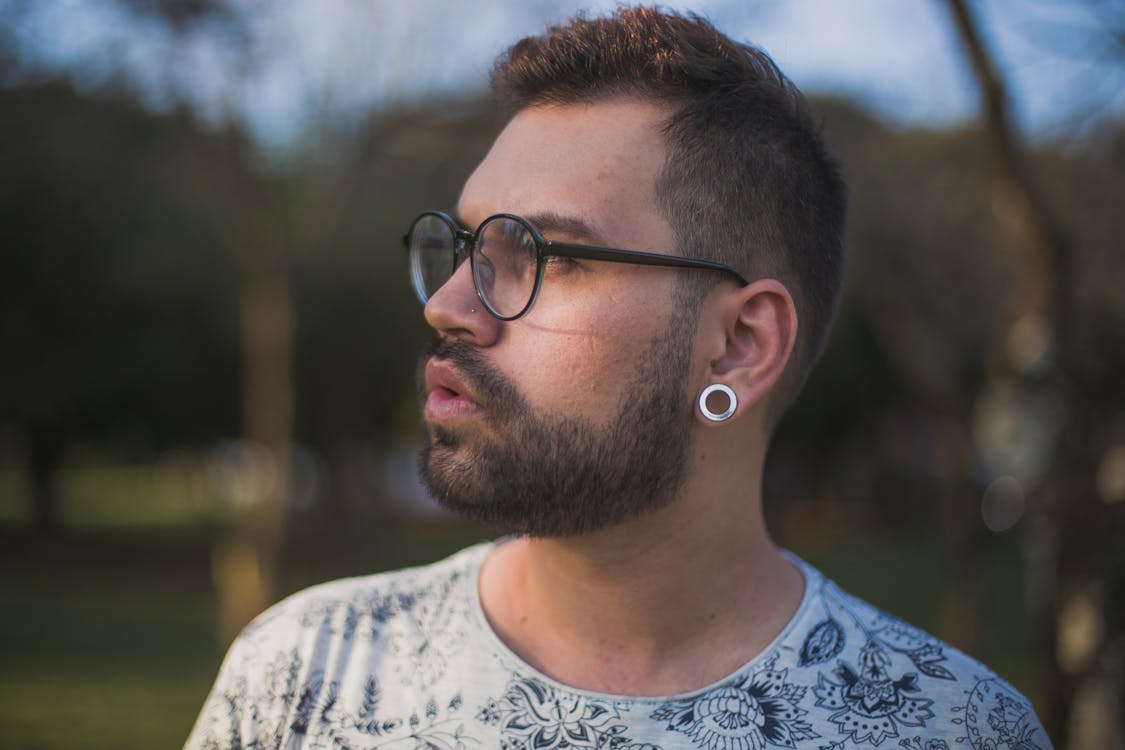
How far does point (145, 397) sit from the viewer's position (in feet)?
58.2

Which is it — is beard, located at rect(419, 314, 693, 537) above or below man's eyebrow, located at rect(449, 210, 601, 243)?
below

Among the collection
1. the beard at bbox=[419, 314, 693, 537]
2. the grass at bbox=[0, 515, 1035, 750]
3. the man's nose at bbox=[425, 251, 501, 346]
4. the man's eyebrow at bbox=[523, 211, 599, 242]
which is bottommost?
the grass at bbox=[0, 515, 1035, 750]

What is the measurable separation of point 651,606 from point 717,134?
955 millimetres

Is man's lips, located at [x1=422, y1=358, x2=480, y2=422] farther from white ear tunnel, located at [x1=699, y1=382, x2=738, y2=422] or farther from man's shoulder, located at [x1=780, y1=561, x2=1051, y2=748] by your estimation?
man's shoulder, located at [x1=780, y1=561, x2=1051, y2=748]

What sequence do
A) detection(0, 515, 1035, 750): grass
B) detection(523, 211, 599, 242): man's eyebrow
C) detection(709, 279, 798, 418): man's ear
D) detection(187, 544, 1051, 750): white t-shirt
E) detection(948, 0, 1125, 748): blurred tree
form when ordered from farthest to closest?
detection(0, 515, 1035, 750): grass, detection(948, 0, 1125, 748): blurred tree, detection(709, 279, 798, 418): man's ear, detection(523, 211, 599, 242): man's eyebrow, detection(187, 544, 1051, 750): white t-shirt

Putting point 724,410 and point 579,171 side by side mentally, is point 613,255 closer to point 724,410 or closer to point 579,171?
point 579,171

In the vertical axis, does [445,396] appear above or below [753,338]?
below

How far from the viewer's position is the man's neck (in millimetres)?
1924

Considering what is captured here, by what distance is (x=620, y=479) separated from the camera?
1.88 m

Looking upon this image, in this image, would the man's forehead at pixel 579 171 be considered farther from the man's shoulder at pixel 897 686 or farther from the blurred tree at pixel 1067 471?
the blurred tree at pixel 1067 471

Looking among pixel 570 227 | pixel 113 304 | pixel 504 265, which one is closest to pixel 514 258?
pixel 504 265

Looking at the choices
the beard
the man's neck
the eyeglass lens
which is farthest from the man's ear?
the eyeglass lens

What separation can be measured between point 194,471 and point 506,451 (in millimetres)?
41460

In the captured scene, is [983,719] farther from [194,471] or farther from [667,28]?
[194,471]
